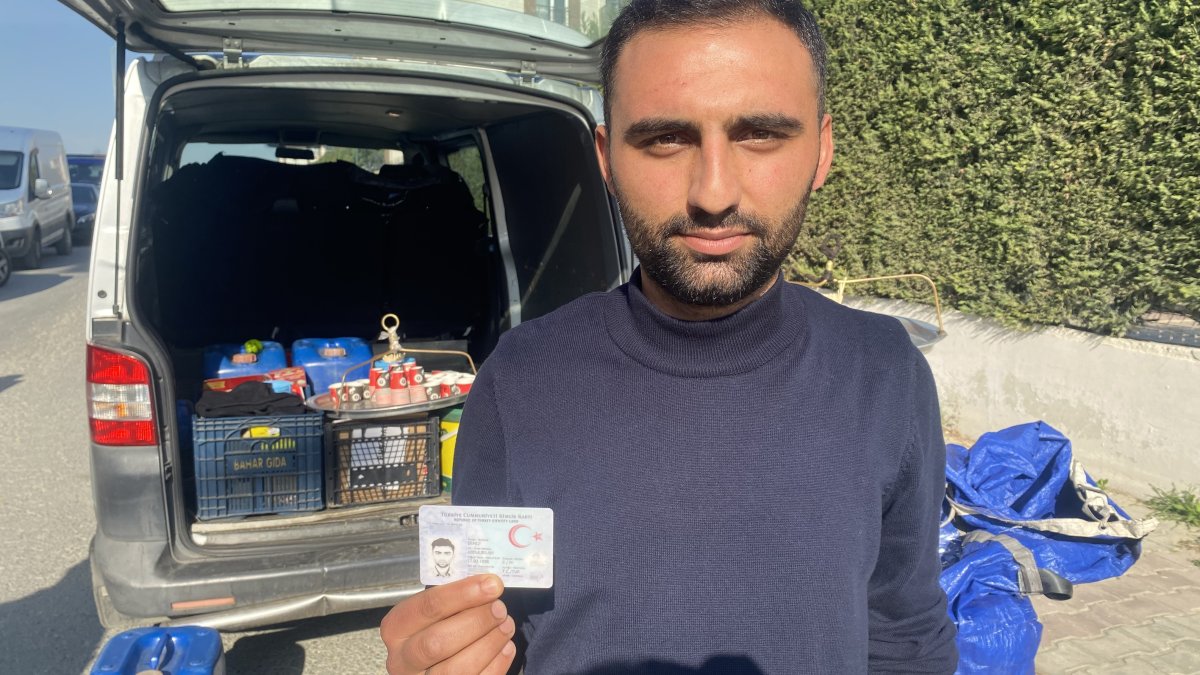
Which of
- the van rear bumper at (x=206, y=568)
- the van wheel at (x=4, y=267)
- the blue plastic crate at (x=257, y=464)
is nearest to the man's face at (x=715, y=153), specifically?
the van rear bumper at (x=206, y=568)

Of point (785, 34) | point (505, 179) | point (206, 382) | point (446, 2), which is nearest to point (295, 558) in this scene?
point (206, 382)

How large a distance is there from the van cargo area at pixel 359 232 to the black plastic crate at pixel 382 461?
42.8 inches

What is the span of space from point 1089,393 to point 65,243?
20.8 metres

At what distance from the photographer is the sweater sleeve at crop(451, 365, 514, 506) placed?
1.28m

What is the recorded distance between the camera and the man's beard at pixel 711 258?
46.3 inches

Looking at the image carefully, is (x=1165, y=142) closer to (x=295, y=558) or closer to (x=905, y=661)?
(x=905, y=661)

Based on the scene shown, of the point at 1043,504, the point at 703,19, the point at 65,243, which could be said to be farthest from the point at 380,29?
the point at 65,243

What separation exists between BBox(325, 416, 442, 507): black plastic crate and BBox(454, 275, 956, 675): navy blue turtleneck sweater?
243 cm

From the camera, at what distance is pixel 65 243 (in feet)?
63.9

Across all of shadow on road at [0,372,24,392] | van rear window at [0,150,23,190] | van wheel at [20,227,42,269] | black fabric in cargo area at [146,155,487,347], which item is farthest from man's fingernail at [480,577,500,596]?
van wheel at [20,227,42,269]

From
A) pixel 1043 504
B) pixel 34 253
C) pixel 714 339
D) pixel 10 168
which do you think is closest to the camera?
pixel 714 339

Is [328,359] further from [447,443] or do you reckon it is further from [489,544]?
[489,544]

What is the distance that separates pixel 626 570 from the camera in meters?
1.16

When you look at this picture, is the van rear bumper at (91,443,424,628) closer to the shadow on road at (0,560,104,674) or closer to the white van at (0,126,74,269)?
Answer: the shadow on road at (0,560,104,674)
